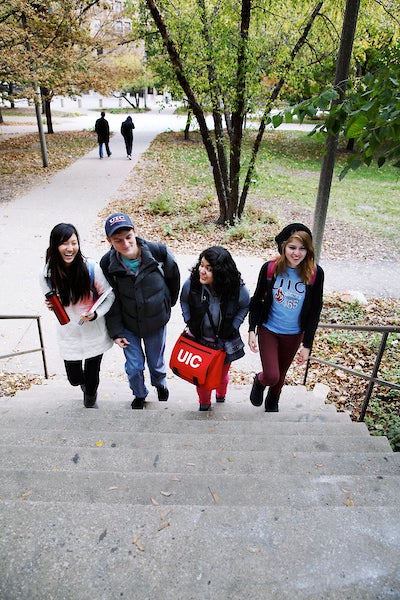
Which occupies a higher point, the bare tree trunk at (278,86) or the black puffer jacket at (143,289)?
the bare tree trunk at (278,86)

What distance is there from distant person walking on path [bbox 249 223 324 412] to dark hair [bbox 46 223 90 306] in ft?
4.56

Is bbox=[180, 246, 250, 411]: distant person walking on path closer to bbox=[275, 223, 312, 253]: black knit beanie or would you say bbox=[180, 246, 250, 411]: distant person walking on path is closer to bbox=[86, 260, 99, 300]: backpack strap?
bbox=[275, 223, 312, 253]: black knit beanie

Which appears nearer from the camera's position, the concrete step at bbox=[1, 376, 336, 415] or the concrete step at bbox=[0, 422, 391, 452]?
the concrete step at bbox=[0, 422, 391, 452]

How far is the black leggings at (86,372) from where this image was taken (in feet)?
12.1

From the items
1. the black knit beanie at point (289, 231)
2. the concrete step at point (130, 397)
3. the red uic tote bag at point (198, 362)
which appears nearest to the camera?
the black knit beanie at point (289, 231)

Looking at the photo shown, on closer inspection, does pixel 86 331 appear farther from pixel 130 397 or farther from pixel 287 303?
pixel 287 303

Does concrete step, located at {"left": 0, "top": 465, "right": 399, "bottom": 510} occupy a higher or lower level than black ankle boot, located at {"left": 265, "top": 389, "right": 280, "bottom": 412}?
higher

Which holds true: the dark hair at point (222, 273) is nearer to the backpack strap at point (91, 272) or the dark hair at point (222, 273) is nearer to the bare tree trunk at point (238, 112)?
the backpack strap at point (91, 272)

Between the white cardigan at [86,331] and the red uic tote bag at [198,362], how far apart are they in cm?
65

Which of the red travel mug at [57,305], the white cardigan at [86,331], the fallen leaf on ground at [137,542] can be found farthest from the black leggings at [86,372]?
the fallen leaf on ground at [137,542]

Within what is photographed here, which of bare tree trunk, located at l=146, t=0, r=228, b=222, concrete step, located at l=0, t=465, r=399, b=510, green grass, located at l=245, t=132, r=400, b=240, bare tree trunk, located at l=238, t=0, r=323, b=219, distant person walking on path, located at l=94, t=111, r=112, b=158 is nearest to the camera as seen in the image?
concrete step, located at l=0, t=465, r=399, b=510

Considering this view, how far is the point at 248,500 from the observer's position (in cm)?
223

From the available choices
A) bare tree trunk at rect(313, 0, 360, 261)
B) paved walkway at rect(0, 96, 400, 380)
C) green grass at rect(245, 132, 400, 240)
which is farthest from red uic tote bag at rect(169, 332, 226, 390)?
green grass at rect(245, 132, 400, 240)

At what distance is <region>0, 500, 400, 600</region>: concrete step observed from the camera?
1568 mm
